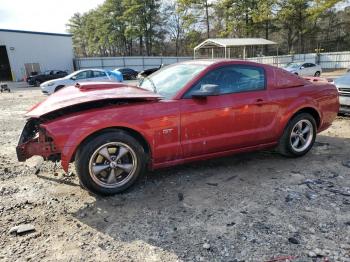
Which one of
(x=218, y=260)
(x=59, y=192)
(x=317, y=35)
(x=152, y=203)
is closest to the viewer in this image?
(x=218, y=260)

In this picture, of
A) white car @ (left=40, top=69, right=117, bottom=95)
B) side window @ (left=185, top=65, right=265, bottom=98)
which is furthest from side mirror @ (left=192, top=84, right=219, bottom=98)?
white car @ (left=40, top=69, right=117, bottom=95)

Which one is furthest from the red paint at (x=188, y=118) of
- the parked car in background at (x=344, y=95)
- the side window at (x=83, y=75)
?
the side window at (x=83, y=75)

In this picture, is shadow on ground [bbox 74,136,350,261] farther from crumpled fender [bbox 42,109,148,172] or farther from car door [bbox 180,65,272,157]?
crumpled fender [bbox 42,109,148,172]

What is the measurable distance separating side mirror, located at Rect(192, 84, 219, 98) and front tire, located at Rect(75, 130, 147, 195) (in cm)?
98

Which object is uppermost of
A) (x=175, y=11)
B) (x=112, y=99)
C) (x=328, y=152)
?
(x=175, y=11)

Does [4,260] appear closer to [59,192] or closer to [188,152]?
[59,192]

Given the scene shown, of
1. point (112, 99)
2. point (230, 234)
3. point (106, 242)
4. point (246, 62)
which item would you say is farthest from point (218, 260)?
point (246, 62)

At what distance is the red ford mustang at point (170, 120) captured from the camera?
3818mm

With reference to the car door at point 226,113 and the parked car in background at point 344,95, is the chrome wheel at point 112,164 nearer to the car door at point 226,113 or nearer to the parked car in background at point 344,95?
the car door at point 226,113

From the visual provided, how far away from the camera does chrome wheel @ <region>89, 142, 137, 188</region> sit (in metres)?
3.88

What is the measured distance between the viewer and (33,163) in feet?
17.3

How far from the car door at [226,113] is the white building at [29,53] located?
37.3 meters

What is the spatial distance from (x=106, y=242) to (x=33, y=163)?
2.75 m

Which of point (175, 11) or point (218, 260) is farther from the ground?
point (175, 11)
